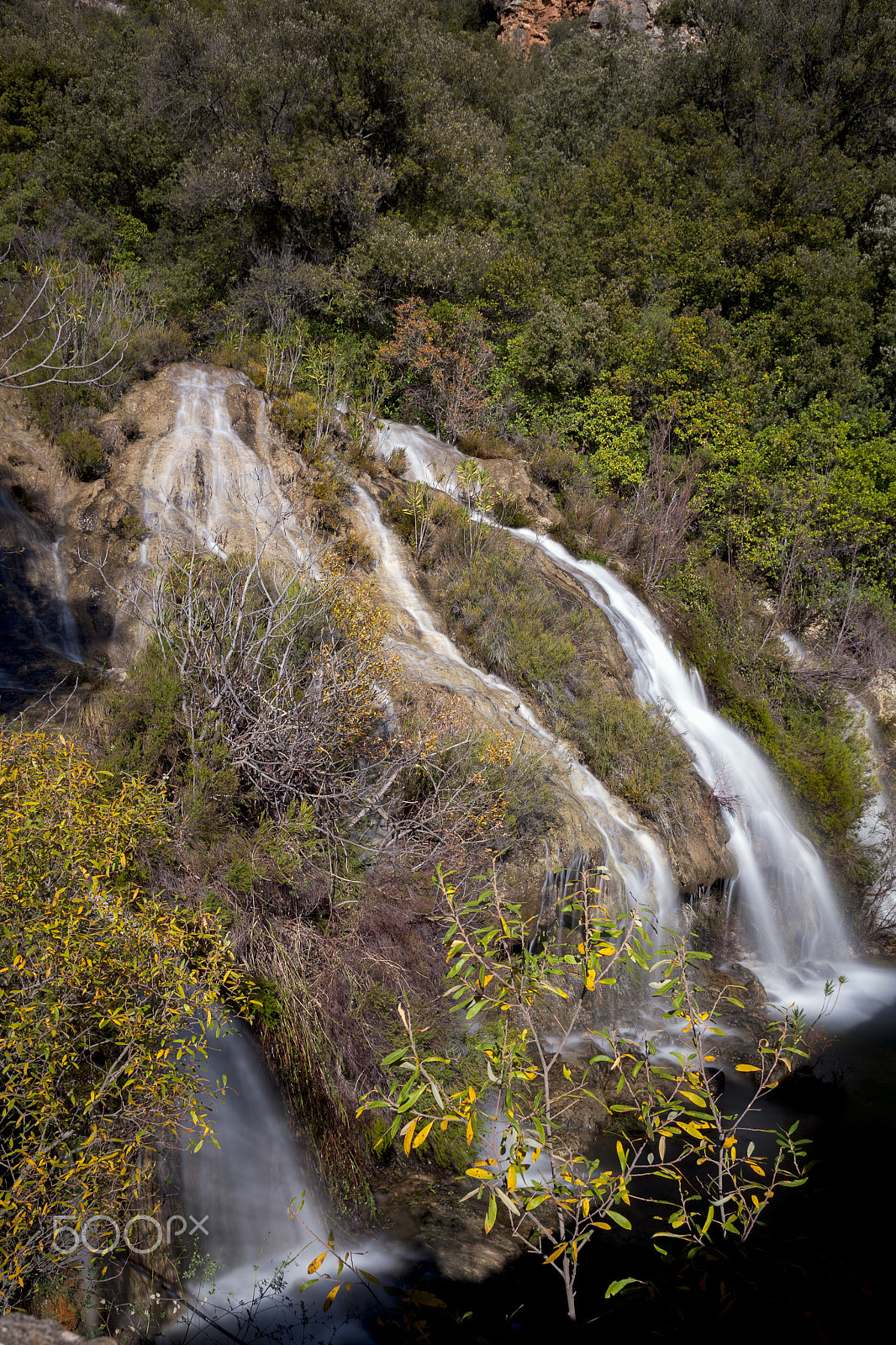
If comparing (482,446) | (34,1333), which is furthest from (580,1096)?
(482,446)

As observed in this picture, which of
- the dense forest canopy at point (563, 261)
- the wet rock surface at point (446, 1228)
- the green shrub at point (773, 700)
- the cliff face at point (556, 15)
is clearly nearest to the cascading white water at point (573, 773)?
the wet rock surface at point (446, 1228)

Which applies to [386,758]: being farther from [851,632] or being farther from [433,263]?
[433,263]

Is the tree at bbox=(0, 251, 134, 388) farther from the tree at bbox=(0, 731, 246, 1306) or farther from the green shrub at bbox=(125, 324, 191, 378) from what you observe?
the tree at bbox=(0, 731, 246, 1306)

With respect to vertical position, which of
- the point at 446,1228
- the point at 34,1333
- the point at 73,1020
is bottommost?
the point at 446,1228

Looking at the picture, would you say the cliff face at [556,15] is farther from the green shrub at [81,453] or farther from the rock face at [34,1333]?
the rock face at [34,1333]

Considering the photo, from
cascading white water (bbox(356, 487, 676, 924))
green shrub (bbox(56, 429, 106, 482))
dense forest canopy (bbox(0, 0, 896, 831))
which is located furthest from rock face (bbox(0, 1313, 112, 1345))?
dense forest canopy (bbox(0, 0, 896, 831))

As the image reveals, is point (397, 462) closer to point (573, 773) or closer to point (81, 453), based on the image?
point (81, 453)

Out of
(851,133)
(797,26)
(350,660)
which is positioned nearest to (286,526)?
(350,660)
